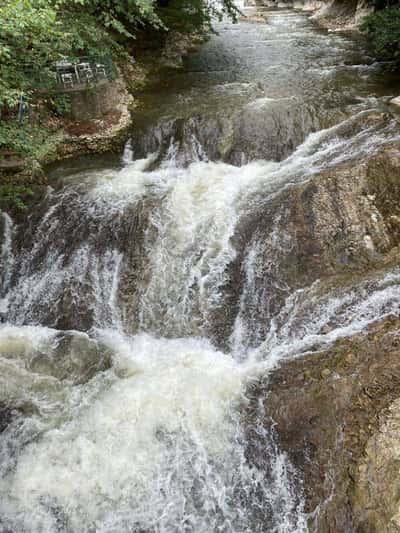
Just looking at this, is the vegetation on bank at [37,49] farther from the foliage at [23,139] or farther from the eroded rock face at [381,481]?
the eroded rock face at [381,481]

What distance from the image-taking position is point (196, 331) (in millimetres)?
6844

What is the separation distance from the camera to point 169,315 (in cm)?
708

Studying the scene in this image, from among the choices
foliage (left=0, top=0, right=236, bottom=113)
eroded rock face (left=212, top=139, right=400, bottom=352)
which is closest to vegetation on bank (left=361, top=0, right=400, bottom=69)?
eroded rock face (left=212, top=139, right=400, bottom=352)

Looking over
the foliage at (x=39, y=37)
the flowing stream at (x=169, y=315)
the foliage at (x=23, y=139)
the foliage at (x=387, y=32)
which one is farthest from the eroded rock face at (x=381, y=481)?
the foliage at (x=387, y=32)

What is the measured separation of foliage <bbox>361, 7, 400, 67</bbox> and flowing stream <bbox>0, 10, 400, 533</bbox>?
1.52m

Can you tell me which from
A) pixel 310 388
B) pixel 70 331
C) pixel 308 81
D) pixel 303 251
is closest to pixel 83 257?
pixel 70 331

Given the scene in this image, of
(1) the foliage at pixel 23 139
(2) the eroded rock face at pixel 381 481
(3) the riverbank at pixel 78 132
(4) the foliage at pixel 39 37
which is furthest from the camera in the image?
(3) the riverbank at pixel 78 132

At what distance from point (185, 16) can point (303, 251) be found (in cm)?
1475

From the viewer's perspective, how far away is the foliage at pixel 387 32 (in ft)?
38.4

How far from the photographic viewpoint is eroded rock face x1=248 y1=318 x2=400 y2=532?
4020 millimetres

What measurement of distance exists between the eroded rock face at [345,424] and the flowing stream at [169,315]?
0.77 ft

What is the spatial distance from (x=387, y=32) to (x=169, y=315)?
442 inches

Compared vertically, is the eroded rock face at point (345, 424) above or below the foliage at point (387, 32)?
below

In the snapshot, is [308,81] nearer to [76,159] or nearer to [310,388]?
[76,159]
